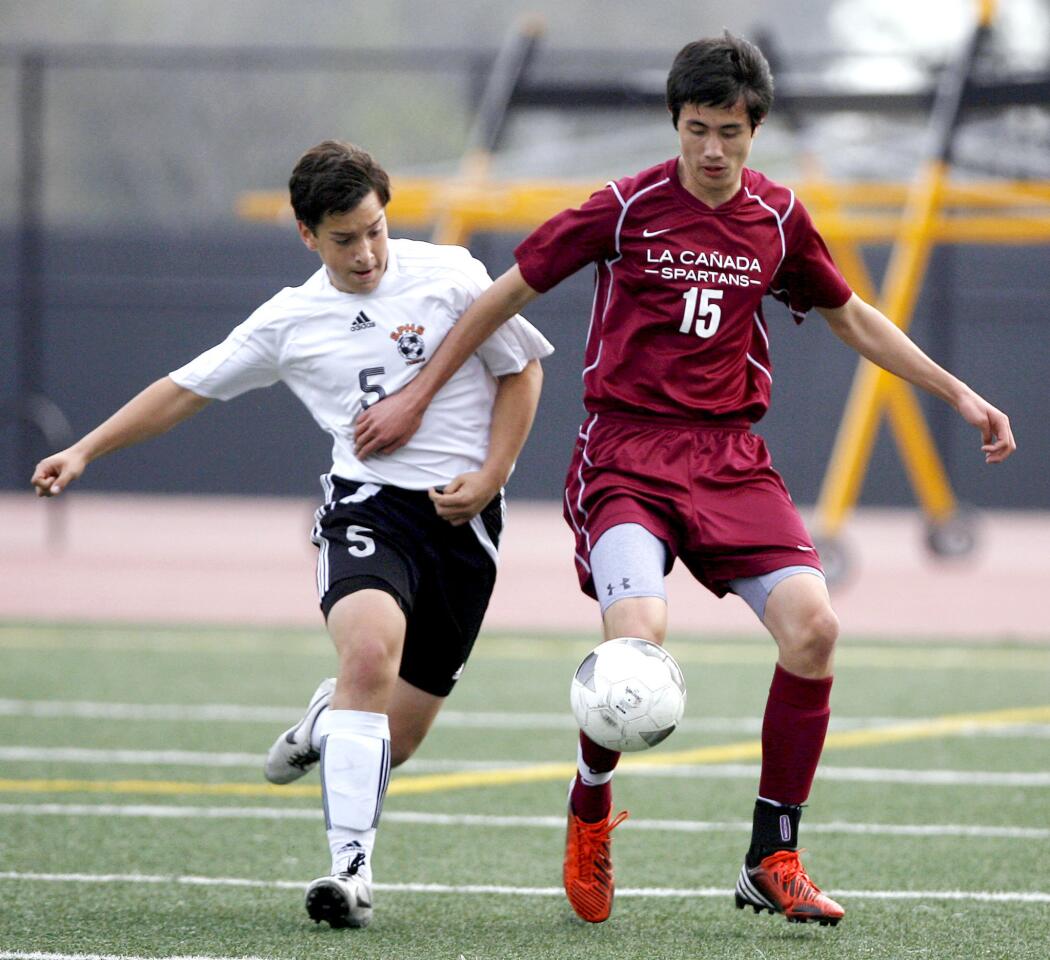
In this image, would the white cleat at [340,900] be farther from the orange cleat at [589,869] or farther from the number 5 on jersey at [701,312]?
the number 5 on jersey at [701,312]

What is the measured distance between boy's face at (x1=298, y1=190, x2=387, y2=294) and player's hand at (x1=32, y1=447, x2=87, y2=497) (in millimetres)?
784

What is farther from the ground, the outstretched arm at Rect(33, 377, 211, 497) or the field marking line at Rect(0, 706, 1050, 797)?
the outstretched arm at Rect(33, 377, 211, 497)

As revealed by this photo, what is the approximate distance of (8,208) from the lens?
26.1 m

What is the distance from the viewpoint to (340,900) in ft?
13.4

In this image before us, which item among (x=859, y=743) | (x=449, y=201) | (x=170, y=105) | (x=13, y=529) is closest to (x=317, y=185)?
(x=859, y=743)

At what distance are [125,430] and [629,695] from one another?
145 cm

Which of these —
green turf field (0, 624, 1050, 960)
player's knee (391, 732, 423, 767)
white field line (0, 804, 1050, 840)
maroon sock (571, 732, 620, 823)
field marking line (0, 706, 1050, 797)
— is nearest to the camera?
green turf field (0, 624, 1050, 960)

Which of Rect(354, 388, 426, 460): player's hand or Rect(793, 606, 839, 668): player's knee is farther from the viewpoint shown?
Rect(354, 388, 426, 460): player's hand

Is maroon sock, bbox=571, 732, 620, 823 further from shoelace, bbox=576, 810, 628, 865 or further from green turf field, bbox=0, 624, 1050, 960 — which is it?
green turf field, bbox=0, 624, 1050, 960


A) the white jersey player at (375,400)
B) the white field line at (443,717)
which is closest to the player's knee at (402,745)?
the white jersey player at (375,400)

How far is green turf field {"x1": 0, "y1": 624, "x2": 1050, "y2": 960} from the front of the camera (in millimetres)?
4184

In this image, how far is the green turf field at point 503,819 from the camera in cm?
418

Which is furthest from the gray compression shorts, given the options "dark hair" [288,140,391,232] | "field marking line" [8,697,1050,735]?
"field marking line" [8,697,1050,735]

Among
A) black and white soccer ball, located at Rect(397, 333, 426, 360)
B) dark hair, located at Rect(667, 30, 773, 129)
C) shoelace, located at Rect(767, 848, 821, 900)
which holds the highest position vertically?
dark hair, located at Rect(667, 30, 773, 129)
